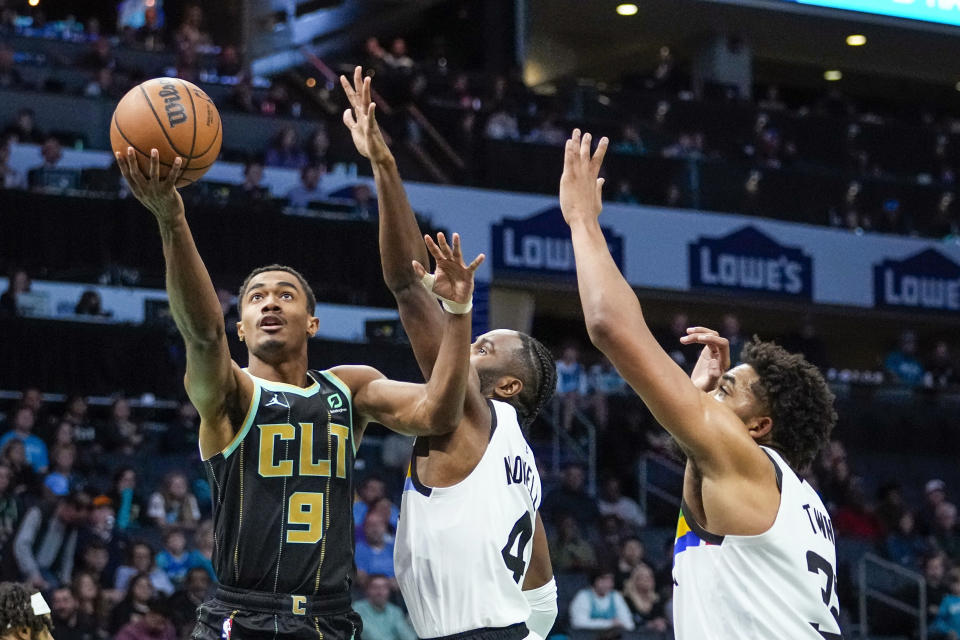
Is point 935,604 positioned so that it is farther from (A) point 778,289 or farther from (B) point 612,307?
(B) point 612,307

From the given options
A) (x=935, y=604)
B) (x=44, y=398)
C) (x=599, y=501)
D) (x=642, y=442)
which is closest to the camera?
(x=44, y=398)

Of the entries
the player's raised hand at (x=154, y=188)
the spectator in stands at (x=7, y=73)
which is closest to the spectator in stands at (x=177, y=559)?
the player's raised hand at (x=154, y=188)

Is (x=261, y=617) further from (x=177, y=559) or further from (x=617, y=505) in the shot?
(x=617, y=505)

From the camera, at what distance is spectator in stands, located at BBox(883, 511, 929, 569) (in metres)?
15.6

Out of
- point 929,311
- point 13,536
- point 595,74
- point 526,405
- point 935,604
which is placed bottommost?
point 935,604

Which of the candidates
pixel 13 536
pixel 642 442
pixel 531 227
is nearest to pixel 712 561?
pixel 13 536

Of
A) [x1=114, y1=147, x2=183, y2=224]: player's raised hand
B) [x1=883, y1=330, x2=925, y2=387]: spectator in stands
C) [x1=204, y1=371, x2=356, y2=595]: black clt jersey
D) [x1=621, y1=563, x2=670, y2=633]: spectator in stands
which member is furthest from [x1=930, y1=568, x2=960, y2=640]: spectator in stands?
[x1=114, y1=147, x2=183, y2=224]: player's raised hand

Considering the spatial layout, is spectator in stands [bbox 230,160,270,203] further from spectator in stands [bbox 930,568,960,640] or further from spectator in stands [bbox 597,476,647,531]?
spectator in stands [bbox 930,568,960,640]

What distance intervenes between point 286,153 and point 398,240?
13349 mm

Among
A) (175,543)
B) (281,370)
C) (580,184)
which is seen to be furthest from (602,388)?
(580,184)

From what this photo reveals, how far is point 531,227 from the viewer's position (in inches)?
801

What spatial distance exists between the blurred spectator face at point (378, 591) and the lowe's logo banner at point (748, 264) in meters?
11.9

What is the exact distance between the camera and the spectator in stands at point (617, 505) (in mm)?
15195

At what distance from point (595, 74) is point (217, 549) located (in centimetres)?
2381
